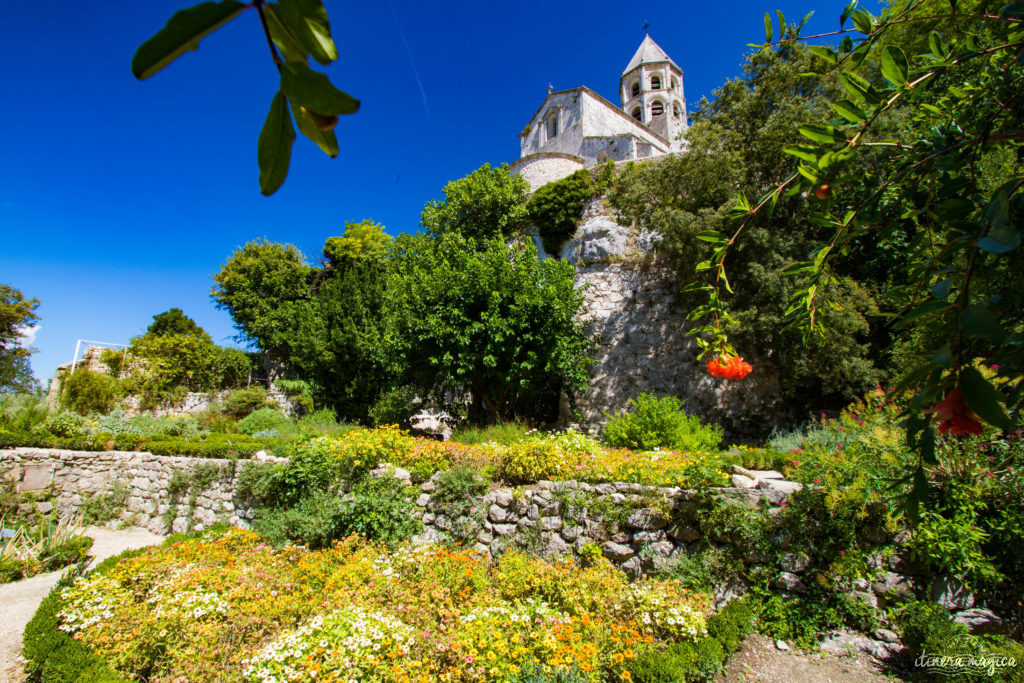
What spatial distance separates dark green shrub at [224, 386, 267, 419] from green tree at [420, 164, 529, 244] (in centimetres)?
774

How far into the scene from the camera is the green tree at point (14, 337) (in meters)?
13.5

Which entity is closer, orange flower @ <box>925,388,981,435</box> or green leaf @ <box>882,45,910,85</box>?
orange flower @ <box>925,388,981,435</box>

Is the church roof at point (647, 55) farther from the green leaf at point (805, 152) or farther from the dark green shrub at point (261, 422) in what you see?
the green leaf at point (805, 152)

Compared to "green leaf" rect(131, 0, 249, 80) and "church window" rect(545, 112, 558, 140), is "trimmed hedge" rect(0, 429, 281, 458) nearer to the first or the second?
"green leaf" rect(131, 0, 249, 80)

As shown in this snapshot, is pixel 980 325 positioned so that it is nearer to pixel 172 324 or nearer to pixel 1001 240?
pixel 1001 240

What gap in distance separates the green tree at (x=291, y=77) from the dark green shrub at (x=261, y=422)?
39.5ft

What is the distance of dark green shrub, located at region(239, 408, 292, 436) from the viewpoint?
35.9 ft

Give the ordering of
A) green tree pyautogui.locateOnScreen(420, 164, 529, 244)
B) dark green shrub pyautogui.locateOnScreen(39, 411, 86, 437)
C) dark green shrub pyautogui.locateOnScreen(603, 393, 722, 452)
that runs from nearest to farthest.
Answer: dark green shrub pyautogui.locateOnScreen(603, 393, 722, 452)
dark green shrub pyautogui.locateOnScreen(39, 411, 86, 437)
green tree pyautogui.locateOnScreen(420, 164, 529, 244)

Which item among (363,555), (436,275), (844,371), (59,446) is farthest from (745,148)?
(59,446)

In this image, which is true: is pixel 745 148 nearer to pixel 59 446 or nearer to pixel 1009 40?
pixel 1009 40

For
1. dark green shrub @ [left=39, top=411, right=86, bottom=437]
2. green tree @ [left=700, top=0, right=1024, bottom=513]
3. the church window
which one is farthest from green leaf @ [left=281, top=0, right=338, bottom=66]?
the church window

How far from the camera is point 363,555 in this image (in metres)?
4.59

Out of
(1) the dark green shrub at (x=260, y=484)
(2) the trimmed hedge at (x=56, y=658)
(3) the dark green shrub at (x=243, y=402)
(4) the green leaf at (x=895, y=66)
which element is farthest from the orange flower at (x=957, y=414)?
(3) the dark green shrub at (x=243, y=402)

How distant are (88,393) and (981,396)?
16717 millimetres
